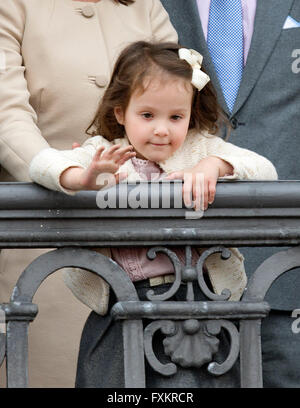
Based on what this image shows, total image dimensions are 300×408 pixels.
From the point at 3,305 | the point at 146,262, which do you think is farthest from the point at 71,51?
the point at 3,305

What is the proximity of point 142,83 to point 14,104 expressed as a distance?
1.36ft

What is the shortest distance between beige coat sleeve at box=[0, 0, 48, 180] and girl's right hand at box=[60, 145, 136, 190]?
0.38 metres

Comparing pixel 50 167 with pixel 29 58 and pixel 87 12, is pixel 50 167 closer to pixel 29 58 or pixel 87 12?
pixel 29 58

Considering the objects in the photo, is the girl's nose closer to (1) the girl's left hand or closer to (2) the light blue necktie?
(1) the girl's left hand

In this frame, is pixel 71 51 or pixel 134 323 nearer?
pixel 134 323

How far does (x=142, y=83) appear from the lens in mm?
3447

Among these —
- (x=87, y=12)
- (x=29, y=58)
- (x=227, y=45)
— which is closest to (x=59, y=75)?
(x=29, y=58)

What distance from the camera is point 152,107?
3.40 meters

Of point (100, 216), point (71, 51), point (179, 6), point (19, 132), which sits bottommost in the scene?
point (100, 216)

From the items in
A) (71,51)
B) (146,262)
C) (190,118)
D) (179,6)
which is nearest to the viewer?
(146,262)

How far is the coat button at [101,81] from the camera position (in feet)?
12.8

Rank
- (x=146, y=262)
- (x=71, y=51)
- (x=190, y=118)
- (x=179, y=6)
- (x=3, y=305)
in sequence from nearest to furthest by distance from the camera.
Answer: (x=3, y=305), (x=146, y=262), (x=190, y=118), (x=71, y=51), (x=179, y=6)
